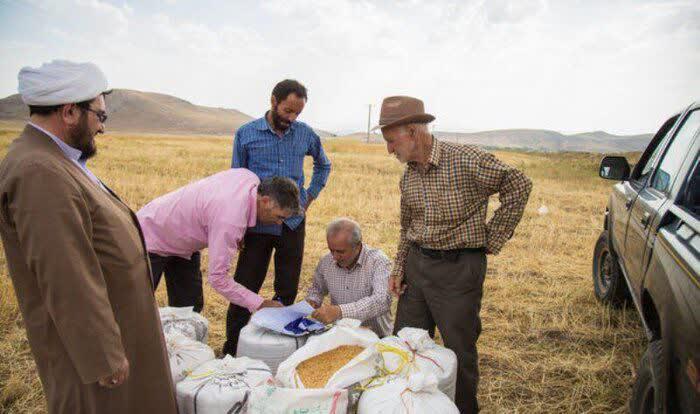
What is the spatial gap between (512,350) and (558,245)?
446 cm

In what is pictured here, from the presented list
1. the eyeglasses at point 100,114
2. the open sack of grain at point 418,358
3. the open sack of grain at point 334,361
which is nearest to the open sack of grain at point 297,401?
the open sack of grain at point 334,361

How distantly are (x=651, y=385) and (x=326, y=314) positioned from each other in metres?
1.90

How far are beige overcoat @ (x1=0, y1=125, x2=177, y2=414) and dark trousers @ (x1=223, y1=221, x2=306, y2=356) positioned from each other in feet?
5.63

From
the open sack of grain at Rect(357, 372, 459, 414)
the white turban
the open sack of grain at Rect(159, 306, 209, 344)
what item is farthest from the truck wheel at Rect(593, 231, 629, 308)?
the white turban

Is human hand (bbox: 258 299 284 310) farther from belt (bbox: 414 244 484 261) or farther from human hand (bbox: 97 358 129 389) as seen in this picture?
human hand (bbox: 97 358 129 389)

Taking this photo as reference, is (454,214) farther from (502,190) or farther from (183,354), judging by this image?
(183,354)

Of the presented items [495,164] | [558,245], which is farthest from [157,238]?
[558,245]

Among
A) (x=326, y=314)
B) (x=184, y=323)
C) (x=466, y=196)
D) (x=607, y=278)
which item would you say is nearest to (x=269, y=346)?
(x=326, y=314)

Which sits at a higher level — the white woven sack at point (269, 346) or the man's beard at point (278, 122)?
the man's beard at point (278, 122)

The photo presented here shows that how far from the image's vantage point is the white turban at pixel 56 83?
175 centimetres

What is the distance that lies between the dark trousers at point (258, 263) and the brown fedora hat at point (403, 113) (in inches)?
58.7

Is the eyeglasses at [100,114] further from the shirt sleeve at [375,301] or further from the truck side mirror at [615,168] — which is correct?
the truck side mirror at [615,168]

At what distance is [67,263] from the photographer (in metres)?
1.65

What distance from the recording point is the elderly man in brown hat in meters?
2.79
